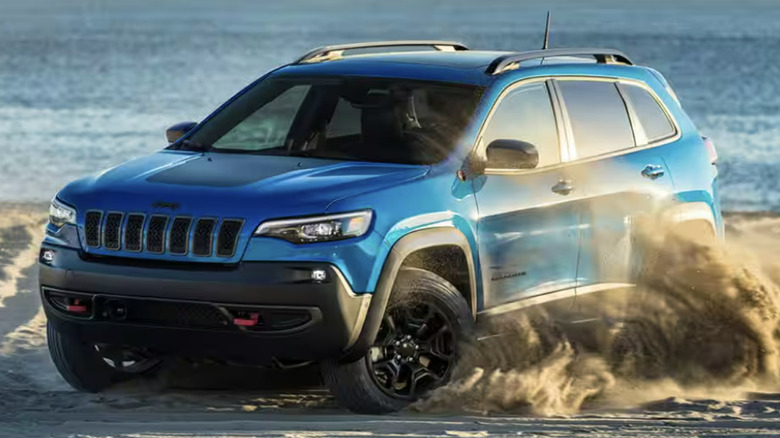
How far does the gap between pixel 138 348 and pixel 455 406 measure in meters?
1.41

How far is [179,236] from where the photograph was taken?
7.45 meters

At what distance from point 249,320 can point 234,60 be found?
173ft

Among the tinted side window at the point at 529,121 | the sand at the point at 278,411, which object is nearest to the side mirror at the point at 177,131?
the sand at the point at 278,411

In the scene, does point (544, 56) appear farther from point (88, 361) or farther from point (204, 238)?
point (88, 361)

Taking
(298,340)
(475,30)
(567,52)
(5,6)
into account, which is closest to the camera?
(298,340)

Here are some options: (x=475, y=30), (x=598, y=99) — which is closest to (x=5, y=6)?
(x=475, y=30)

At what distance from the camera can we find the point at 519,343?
847cm

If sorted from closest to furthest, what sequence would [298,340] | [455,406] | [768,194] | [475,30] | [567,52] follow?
[298,340] < [455,406] < [567,52] < [768,194] < [475,30]

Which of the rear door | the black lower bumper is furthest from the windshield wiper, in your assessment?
the rear door

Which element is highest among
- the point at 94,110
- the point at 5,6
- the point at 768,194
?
the point at 5,6

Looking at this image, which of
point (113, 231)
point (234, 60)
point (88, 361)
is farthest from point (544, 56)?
point (234, 60)

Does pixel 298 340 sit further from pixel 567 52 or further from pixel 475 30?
pixel 475 30

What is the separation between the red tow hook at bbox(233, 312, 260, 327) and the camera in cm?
735

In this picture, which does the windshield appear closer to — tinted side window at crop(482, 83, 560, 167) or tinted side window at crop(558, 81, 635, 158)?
tinted side window at crop(482, 83, 560, 167)
